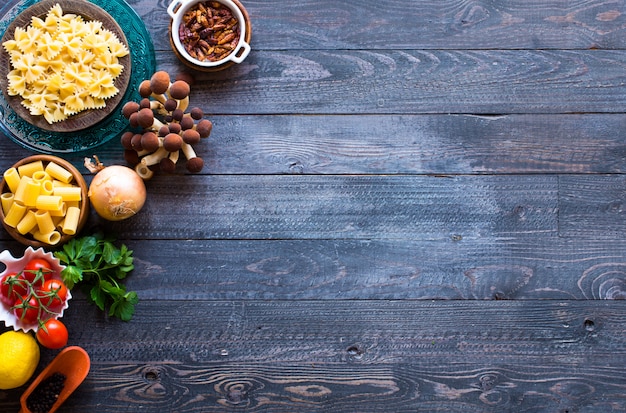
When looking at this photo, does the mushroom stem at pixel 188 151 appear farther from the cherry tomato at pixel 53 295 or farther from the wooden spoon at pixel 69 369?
the wooden spoon at pixel 69 369

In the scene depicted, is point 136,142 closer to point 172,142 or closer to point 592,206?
point 172,142

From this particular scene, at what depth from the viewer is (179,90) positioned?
Answer: 122 centimetres

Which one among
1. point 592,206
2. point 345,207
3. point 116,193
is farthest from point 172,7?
point 592,206

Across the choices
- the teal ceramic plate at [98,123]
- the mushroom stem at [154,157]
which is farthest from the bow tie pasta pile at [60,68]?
the mushroom stem at [154,157]

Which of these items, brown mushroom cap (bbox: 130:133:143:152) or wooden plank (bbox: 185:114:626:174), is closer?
brown mushroom cap (bbox: 130:133:143:152)

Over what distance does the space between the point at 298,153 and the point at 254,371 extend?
1.63ft

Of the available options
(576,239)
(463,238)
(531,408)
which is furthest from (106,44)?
(531,408)

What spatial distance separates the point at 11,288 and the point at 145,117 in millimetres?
430

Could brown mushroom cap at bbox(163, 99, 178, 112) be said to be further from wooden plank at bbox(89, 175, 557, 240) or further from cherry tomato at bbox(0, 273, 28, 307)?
cherry tomato at bbox(0, 273, 28, 307)

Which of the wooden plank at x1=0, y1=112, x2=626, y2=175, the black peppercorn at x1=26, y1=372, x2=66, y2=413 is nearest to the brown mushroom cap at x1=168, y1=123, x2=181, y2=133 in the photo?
the wooden plank at x1=0, y1=112, x2=626, y2=175

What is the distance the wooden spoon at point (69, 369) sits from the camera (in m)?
1.27

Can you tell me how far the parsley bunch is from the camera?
1259 mm

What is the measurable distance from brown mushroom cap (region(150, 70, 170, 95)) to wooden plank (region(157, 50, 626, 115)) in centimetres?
17

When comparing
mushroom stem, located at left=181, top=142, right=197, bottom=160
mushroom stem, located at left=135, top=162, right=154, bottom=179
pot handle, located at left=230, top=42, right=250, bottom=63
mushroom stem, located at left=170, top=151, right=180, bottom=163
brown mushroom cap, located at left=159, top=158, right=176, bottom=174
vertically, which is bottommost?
mushroom stem, located at left=135, top=162, right=154, bottom=179
